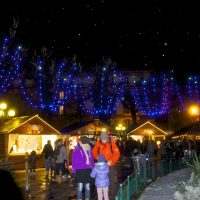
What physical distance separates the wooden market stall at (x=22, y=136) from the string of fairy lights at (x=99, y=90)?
1302 centimetres

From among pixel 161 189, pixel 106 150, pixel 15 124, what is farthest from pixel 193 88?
pixel 106 150

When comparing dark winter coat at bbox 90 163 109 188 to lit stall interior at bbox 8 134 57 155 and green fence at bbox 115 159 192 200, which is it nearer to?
green fence at bbox 115 159 192 200

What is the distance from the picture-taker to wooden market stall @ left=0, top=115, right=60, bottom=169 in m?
26.5

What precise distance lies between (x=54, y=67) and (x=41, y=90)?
3.63 meters

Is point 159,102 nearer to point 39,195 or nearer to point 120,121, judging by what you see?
point 120,121

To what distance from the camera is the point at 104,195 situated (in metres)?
10.1

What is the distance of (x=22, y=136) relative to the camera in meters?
27.4

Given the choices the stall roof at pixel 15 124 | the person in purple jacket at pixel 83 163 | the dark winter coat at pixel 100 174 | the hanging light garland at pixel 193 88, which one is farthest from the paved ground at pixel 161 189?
the hanging light garland at pixel 193 88

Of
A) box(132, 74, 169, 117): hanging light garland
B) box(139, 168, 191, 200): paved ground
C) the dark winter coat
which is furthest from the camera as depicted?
box(132, 74, 169, 117): hanging light garland

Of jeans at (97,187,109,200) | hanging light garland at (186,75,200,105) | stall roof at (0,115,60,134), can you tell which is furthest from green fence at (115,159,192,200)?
hanging light garland at (186,75,200,105)

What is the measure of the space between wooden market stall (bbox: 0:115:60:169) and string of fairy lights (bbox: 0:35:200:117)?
513 inches

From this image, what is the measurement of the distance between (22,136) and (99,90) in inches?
937

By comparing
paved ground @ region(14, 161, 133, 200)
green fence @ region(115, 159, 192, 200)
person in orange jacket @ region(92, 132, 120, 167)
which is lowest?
paved ground @ region(14, 161, 133, 200)

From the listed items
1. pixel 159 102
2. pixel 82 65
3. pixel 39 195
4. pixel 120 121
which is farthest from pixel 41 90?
pixel 39 195
